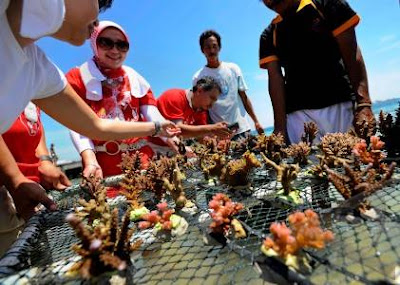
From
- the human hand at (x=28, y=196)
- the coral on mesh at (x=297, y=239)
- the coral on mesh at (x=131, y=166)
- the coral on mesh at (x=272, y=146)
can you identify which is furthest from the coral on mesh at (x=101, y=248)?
the coral on mesh at (x=272, y=146)

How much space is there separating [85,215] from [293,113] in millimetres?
1756

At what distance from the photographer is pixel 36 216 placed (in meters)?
1.44

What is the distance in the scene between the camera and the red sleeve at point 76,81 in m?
2.57

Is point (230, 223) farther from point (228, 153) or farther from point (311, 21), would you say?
point (311, 21)

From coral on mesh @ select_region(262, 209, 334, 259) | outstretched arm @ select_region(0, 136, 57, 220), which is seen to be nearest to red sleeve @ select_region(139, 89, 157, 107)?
outstretched arm @ select_region(0, 136, 57, 220)

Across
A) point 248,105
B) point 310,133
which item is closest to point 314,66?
point 310,133

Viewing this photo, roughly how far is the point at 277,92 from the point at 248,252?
6.34 ft

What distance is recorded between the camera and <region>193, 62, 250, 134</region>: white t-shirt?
168 inches

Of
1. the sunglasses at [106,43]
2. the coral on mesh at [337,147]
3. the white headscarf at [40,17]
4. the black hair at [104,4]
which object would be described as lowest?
the coral on mesh at [337,147]

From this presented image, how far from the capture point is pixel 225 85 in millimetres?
4379

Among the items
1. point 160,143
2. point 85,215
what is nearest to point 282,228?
point 85,215

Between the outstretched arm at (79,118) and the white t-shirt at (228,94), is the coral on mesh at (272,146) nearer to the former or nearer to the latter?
the outstretched arm at (79,118)

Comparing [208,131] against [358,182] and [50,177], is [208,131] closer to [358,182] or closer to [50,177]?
[50,177]

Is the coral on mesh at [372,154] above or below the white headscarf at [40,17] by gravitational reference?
below
